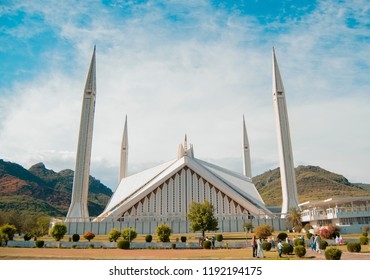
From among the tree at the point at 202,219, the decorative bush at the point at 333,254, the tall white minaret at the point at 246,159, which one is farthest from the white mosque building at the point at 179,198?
the decorative bush at the point at 333,254

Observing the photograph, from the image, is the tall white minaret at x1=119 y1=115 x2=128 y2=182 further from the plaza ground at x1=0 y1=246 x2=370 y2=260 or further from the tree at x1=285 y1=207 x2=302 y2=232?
the plaza ground at x1=0 y1=246 x2=370 y2=260

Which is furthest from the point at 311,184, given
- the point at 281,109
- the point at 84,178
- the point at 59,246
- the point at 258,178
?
the point at 59,246

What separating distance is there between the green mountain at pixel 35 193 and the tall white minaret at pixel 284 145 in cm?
4010

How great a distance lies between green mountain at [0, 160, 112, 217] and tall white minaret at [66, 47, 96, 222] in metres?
24.0

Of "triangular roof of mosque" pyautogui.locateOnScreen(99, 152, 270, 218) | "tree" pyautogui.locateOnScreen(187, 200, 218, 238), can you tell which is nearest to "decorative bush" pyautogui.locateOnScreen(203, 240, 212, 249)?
"tree" pyautogui.locateOnScreen(187, 200, 218, 238)

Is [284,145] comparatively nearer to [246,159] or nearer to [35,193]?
[246,159]

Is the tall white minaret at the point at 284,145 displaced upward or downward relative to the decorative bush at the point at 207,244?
upward

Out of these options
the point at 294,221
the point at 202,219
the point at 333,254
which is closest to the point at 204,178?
the point at 294,221

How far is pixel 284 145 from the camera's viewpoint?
34938mm

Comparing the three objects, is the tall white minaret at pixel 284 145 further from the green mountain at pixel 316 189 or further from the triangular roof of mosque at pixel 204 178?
the green mountain at pixel 316 189

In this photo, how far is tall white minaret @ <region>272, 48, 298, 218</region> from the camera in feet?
109

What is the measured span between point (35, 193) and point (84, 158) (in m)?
46.1

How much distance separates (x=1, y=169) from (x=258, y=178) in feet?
242

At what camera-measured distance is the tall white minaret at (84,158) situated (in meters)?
33.2
